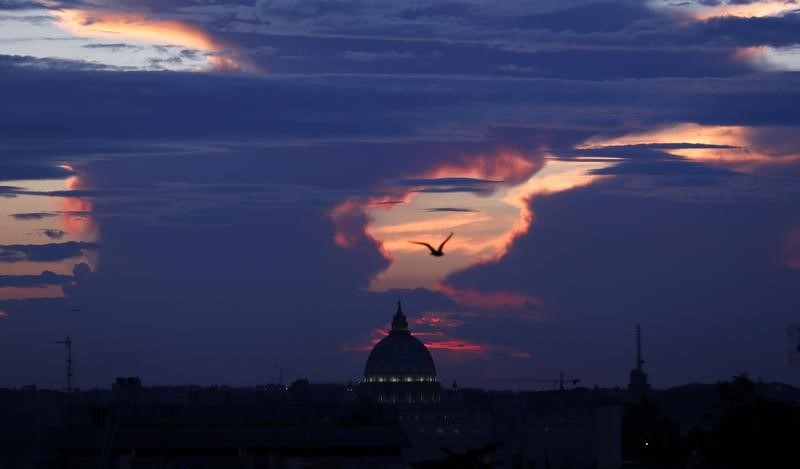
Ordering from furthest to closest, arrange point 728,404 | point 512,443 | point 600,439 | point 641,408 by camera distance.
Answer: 1. point 512,443
2. point 641,408
3. point 728,404
4. point 600,439

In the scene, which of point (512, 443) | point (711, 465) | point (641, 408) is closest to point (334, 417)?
point (711, 465)

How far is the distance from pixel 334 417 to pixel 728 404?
23.2 m

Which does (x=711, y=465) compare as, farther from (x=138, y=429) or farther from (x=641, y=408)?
(x=641, y=408)

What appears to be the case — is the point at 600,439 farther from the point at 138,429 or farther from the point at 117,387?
the point at 117,387

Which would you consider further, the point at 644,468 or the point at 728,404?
the point at 728,404

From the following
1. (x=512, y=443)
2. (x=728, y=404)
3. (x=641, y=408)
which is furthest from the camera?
(x=512, y=443)

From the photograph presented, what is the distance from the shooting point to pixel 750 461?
80812 mm

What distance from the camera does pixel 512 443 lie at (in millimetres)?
182500

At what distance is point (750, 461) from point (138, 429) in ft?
82.8

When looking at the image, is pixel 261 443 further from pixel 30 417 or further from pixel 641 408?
pixel 641 408

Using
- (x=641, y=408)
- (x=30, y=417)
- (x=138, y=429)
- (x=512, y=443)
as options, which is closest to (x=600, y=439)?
(x=138, y=429)

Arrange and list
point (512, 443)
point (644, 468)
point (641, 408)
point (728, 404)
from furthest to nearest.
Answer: point (512, 443)
point (641, 408)
point (728, 404)
point (644, 468)

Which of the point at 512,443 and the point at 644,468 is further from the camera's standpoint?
the point at 512,443

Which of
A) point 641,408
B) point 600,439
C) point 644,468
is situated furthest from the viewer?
point 641,408
